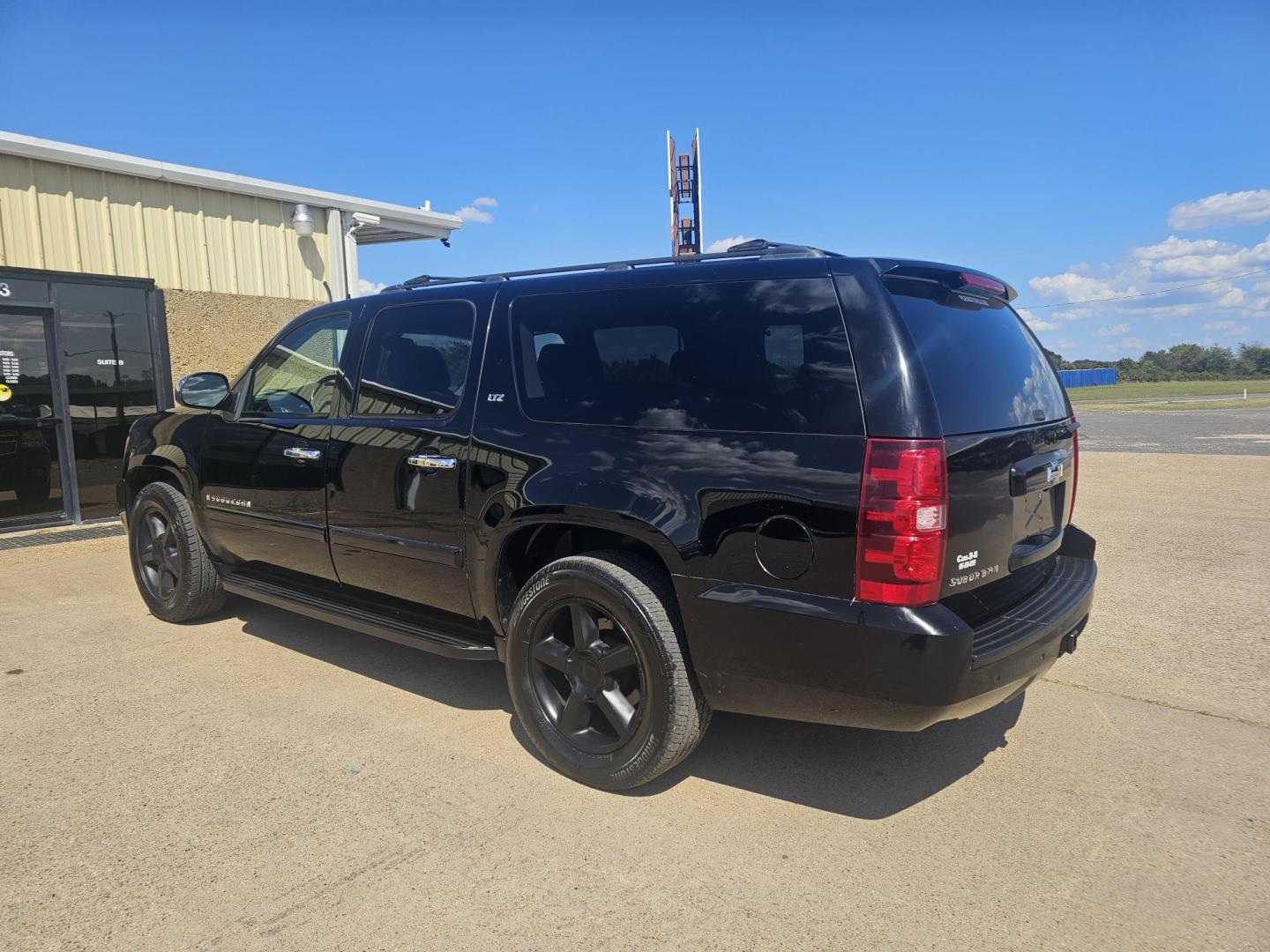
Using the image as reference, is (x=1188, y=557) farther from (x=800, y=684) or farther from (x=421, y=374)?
(x=421, y=374)

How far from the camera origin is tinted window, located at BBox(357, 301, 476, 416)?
3.65m

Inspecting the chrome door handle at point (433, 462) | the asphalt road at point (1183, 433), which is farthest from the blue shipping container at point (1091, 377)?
the chrome door handle at point (433, 462)

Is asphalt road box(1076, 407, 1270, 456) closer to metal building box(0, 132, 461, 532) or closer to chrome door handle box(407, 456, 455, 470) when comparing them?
metal building box(0, 132, 461, 532)

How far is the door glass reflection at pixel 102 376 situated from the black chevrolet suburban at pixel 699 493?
5.57 meters

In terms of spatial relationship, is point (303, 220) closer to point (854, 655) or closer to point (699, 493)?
point (699, 493)

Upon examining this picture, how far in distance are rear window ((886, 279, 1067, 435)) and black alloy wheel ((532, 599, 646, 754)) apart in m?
1.37

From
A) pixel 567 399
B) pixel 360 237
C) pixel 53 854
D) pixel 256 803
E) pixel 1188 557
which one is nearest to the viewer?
pixel 53 854

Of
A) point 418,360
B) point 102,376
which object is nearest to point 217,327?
point 102,376

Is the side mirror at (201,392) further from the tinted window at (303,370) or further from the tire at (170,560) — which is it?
the tire at (170,560)

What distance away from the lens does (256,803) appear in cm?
297

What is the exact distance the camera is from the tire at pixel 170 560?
498 cm

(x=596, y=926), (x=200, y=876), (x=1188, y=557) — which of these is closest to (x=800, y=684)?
(x=596, y=926)

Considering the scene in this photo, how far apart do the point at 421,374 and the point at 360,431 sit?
0.41 metres

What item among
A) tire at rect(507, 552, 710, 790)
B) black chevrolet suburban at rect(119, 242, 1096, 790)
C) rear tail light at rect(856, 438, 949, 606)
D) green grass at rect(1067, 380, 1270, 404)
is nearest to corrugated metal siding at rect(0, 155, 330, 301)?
black chevrolet suburban at rect(119, 242, 1096, 790)
